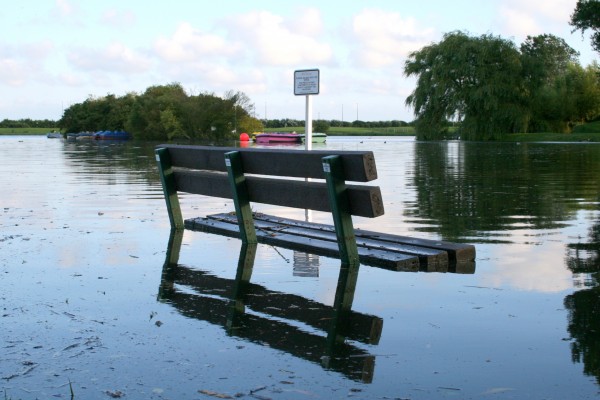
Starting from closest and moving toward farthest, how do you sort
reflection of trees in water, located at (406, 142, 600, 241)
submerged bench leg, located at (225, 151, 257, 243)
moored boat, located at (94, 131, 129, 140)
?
submerged bench leg, located at (225, 151, 257, 243) < reflection of trees in water, located at (406, 142, 600, 241) < moored boat, located at (94, 131, 129, 140)

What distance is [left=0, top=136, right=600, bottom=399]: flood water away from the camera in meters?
4.34

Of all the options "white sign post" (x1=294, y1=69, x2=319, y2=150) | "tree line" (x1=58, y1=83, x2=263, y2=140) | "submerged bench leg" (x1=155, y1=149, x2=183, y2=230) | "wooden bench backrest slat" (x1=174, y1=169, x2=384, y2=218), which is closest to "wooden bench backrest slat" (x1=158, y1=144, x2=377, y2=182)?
"wooden bench backrest slat" (x1=174, y1=169, x2=384, y2=218)

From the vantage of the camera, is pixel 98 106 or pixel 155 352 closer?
pixel 155 352

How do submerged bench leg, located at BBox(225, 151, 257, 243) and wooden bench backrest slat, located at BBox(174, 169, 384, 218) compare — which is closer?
wooden bench backrest slat, located at BBox(174, 169, 384, 218)

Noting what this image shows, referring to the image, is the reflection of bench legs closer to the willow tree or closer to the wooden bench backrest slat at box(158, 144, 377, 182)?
the wooden bench backrest slat at box(158, 144, 377, 182)

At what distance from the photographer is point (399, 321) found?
5.74 meters

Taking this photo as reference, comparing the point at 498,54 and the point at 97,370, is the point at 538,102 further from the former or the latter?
the point at 97,370

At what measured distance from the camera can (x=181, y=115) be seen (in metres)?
110

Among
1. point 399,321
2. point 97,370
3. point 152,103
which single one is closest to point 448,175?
point 399,321

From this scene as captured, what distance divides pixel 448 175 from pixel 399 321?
1848 centimetres

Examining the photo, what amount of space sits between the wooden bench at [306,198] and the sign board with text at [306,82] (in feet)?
9.66

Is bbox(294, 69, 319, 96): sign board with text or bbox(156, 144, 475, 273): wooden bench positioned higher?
bbox(294, 69, 319, 96): sign board with text

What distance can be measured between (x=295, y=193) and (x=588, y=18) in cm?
5604

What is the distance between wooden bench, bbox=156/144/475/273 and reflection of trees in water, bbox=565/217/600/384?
3.45 feet
